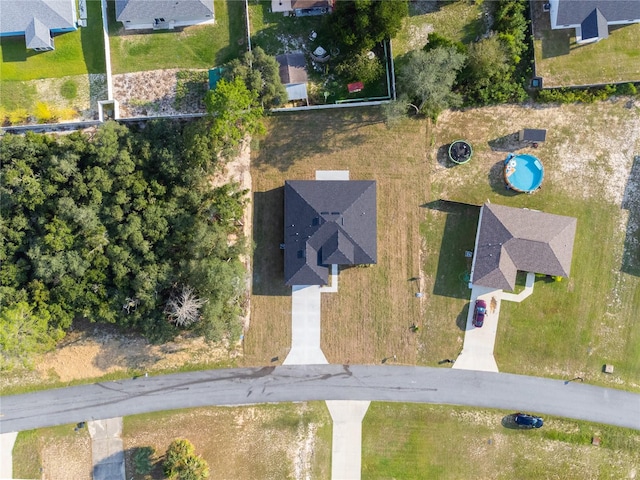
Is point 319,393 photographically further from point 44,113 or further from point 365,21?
point 44,113

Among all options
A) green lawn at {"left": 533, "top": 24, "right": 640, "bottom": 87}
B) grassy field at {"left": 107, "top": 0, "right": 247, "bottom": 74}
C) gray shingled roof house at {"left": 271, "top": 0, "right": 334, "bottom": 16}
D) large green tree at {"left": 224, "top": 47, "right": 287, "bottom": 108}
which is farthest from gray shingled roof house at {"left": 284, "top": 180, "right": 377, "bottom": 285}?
green lawn at {"left": 533, "top": 24, "right": 640, "bottom": 87}

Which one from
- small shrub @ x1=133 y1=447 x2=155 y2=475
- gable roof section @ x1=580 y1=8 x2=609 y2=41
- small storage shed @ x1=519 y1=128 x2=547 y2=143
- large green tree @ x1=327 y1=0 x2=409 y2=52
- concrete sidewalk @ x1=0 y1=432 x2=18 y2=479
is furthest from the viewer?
concrete sidewalk @ x1=0 y1=432 x2=18 y2=479

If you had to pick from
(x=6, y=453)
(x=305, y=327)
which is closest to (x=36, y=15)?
(x=305, y=327)

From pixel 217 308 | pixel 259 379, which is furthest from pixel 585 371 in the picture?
pixel 217 308

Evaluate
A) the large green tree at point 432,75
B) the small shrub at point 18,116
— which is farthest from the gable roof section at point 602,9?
the small shrub at point 18,116

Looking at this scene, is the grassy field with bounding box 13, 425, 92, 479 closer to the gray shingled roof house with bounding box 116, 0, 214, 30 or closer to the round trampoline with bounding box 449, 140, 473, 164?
the gray shingled roof house with bounding box 116, 0, 214, 30

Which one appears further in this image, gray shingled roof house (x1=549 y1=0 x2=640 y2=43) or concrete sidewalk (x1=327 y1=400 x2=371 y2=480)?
concrete sidewalk (x1=327 y1=400 x2=371 y2=480)
